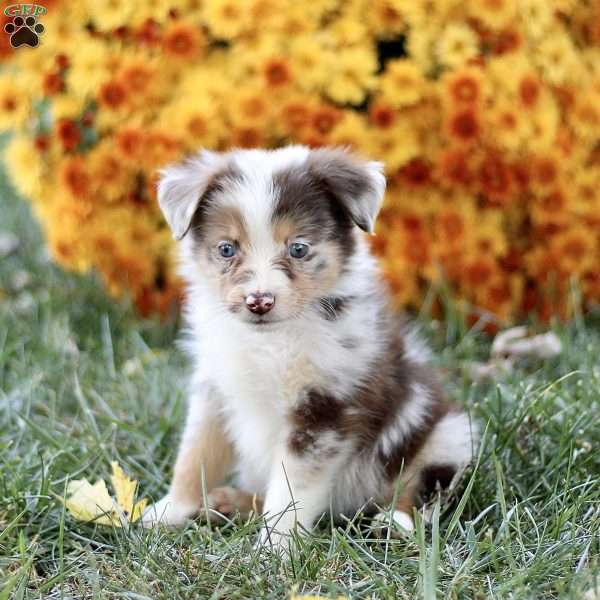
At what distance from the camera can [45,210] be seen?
570 centimetres

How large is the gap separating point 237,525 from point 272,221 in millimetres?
1191

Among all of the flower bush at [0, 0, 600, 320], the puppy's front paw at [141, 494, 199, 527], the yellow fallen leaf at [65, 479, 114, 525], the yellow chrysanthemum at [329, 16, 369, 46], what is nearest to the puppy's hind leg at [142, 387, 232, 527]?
the puppy's front paw at [141, 494, 199, 527]

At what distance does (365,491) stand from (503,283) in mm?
2333

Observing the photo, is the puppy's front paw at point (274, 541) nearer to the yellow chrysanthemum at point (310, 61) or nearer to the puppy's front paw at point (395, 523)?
the puppy's front paw at point (395, 523)

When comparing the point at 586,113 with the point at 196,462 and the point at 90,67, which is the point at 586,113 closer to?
the point at 90,67

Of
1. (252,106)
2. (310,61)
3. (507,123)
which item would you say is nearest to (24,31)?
(252,106)

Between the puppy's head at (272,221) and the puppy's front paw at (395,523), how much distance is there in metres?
0.79

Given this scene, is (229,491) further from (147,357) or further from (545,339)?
(545,339)

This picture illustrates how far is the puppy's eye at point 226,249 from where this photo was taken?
347cm

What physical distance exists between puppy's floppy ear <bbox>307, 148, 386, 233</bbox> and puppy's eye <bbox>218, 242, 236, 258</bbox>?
417 mm

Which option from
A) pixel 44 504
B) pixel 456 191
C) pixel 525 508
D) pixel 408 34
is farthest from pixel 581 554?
pixel 408 34

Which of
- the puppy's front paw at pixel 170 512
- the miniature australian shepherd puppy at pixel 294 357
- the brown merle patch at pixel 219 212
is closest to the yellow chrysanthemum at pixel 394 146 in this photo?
the miniature australian shepherd puppy at pixel 294 357

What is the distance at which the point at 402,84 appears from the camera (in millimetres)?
5160

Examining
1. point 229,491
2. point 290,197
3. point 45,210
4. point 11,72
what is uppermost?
point 11,72
